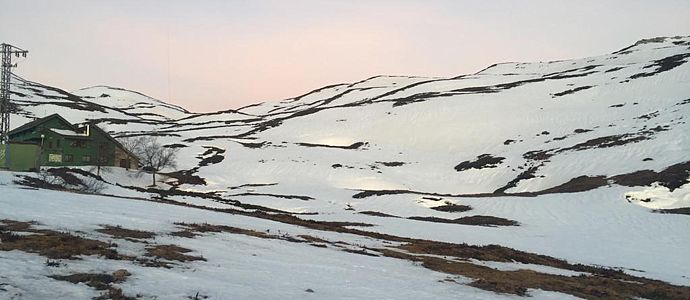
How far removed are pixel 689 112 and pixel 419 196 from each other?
48.9 meters

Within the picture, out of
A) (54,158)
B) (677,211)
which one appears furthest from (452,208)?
(54,158)

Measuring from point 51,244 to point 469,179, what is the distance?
66.9 meters

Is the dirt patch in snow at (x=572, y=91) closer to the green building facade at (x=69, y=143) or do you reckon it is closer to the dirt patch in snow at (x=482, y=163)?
the dirt patch in snow at (x=482, y=163)

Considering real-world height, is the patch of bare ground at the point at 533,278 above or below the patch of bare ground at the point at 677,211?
below

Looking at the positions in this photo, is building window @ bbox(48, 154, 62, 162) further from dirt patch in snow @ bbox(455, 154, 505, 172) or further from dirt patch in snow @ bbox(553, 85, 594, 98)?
dirt patch in snow @ bbox(553, 85, 594, 98)

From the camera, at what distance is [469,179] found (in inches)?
2894

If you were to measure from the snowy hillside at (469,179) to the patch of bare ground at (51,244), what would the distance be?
3.39 feet

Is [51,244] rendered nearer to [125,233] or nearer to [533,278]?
[125,233]

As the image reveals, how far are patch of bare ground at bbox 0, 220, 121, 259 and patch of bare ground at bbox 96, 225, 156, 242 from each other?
1.53 m

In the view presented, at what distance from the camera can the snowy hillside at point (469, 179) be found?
23.5 metres

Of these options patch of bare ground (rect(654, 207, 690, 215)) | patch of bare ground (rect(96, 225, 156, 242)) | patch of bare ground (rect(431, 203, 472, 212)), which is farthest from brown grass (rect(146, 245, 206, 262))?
patch of bare ground (rect(654, 207, 690, 215))

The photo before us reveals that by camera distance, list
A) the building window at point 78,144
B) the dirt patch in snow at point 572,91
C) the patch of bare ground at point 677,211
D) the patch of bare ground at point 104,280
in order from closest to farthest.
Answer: the patch of bare ground at point 104,280 < the patch of bare ground at point 677,211 < the building window at point 78,144 < the dirt patch in snow at point 572,91

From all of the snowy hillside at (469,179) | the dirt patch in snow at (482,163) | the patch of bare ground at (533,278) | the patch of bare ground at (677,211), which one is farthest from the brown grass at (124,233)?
the dirt patch in snow at (482,163)

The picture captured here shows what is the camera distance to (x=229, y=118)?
194 metres
